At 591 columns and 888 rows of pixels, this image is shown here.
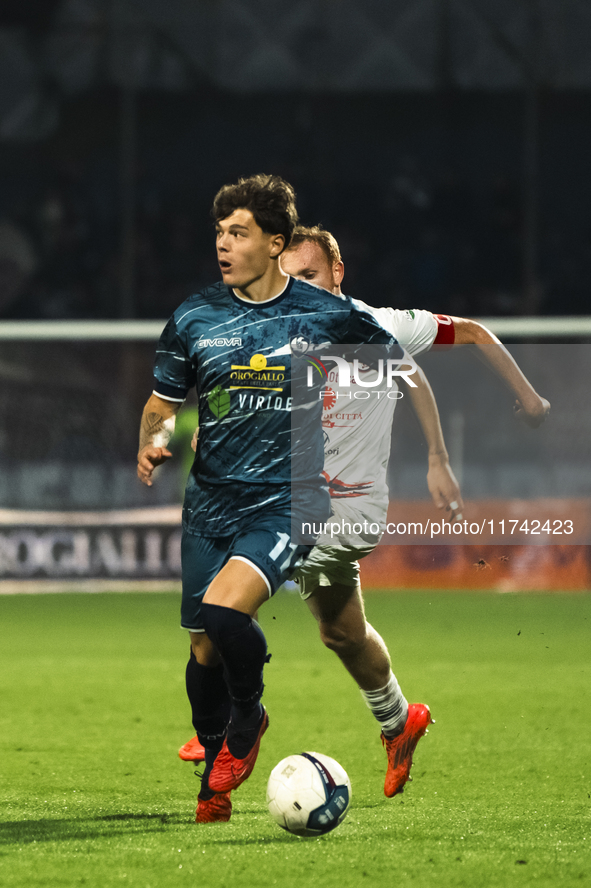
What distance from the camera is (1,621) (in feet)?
30.9

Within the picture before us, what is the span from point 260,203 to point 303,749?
2301mm

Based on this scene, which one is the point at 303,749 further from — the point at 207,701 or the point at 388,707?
the point at 207,701

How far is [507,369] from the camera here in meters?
4.23

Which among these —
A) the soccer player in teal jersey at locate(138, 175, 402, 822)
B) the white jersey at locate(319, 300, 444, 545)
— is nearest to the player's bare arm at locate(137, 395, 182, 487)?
the soccer player in teal jersey at locate(138, 175, 402, 822)

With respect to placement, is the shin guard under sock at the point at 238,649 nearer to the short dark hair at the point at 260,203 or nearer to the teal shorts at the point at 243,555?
the teal shorts at the point at 243,555

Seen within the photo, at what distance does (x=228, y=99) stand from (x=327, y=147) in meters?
1.53

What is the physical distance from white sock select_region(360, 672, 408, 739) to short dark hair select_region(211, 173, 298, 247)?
5.24ft

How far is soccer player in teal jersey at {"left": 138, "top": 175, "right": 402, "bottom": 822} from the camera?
11.8ft

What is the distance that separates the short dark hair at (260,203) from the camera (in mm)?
3756

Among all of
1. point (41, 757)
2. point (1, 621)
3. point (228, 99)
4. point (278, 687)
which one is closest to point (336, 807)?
point (41, 757)

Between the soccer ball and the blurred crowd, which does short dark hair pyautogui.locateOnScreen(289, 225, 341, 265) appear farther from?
the blurred crowd

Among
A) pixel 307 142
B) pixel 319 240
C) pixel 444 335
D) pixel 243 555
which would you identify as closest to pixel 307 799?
pixel 243 555

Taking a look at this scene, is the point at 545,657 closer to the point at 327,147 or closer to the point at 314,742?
the point at 314,742

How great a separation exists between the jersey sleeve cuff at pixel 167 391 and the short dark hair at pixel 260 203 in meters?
0.55
